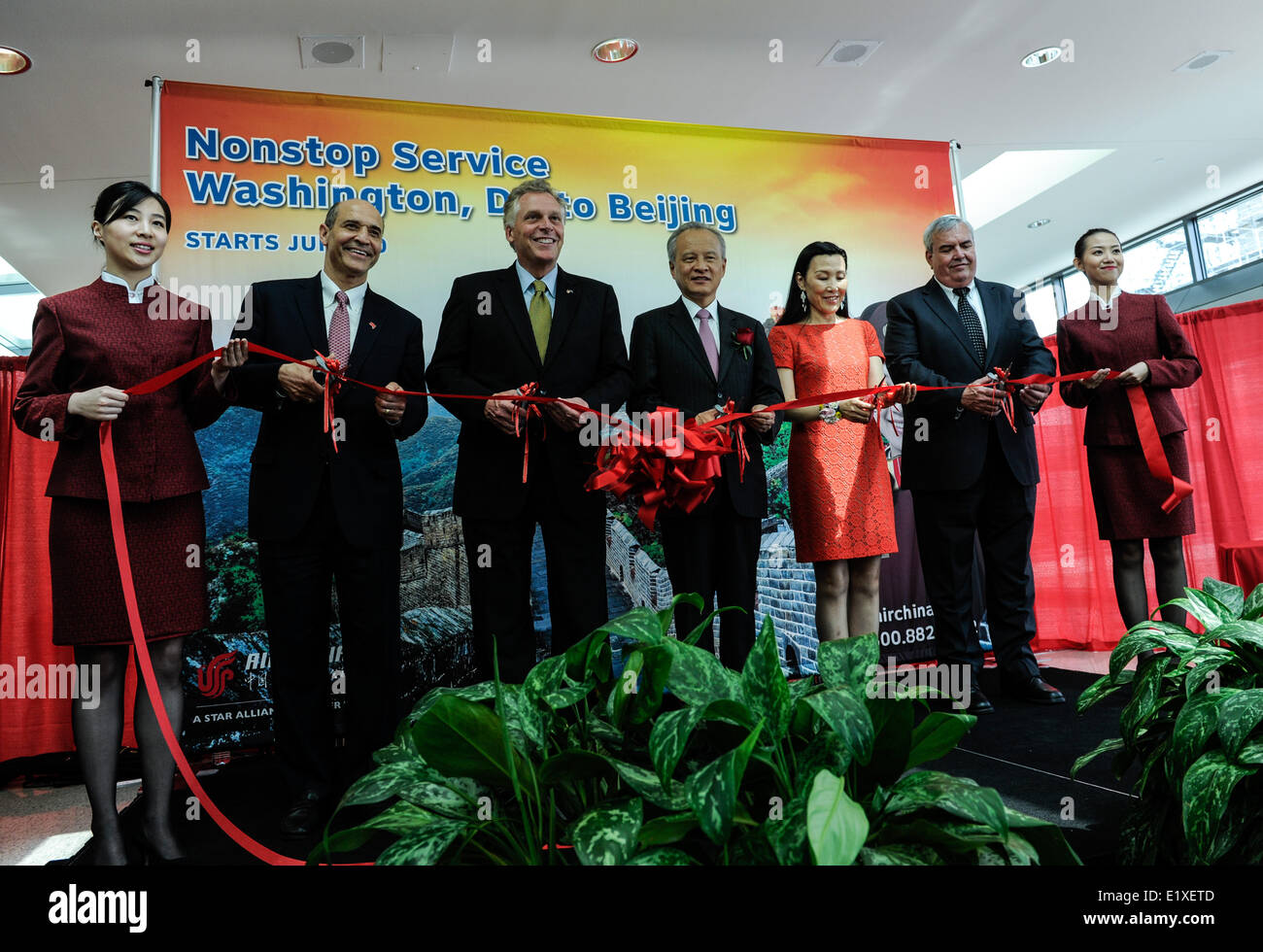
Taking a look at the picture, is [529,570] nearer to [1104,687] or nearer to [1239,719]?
[1104,687]

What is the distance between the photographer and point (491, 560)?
8.95 feet

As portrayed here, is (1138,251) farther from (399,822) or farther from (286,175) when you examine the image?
(399,822)

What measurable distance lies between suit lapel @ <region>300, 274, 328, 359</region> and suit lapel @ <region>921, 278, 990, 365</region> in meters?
2.23

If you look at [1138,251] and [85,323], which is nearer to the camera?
[85,323]

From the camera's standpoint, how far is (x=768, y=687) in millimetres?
1110

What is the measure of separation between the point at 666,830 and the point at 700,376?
2.22 m

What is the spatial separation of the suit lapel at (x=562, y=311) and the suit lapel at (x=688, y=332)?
372mm

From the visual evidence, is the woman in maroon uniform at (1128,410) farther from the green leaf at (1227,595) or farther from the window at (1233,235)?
the window at (1233,235)

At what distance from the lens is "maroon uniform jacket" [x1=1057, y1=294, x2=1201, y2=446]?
134 inches

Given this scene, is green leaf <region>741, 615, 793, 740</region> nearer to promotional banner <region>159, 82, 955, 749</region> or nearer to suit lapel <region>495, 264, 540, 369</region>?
suit lapel <region>495, 264, 540, 369</region>

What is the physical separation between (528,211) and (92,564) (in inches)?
64.9

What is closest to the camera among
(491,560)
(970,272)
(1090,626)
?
(491,560)

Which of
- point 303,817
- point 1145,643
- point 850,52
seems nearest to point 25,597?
point 303,817
